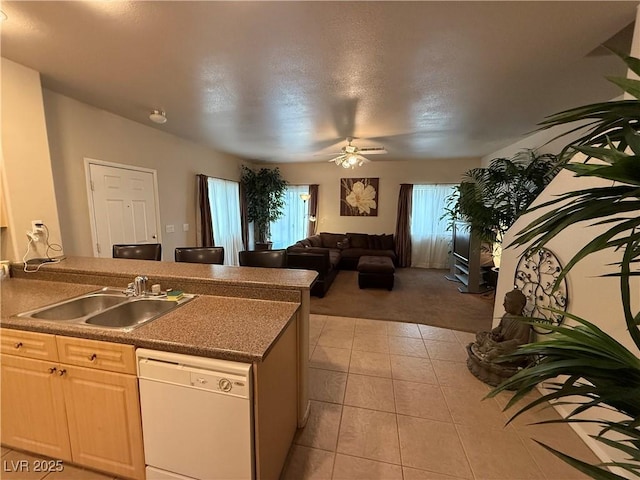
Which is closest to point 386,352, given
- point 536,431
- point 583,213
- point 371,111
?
point 536,431

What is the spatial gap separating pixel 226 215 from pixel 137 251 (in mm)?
2824

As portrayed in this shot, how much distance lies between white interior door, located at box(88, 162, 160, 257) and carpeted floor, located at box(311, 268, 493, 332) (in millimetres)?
2620

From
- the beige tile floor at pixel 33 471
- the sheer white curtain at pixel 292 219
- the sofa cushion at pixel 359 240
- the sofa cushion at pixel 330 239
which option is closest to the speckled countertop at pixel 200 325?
the beige tile floor at pixel 33 471

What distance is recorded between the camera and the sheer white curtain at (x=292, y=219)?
7.04m

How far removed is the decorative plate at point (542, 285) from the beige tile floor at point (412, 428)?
74 cm

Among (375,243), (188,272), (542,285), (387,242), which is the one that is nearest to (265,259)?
(188,272)

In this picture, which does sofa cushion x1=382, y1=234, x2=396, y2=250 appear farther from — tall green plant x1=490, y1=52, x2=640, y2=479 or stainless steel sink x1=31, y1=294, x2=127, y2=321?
tall green plant x1=490, y1=52, x2=640, y2=479

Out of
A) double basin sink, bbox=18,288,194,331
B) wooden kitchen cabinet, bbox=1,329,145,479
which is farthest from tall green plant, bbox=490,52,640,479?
double basin sink, bbox=18,288,194,331

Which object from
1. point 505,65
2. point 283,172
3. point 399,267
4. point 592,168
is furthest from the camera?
point 283,172

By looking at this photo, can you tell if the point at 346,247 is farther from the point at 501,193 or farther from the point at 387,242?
the point at 501,193

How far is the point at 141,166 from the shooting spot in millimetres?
3732

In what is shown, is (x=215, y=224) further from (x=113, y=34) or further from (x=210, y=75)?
(x=113, y=34)

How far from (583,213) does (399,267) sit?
6042 mm

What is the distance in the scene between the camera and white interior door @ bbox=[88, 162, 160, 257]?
318 cm
